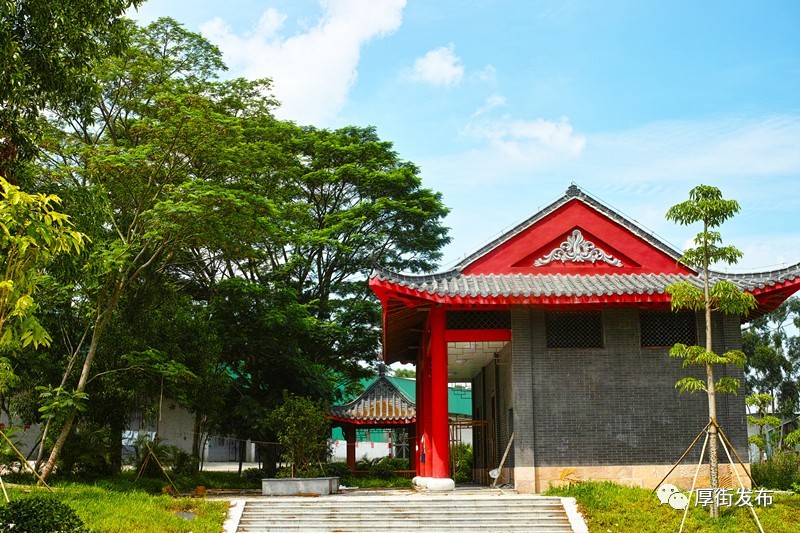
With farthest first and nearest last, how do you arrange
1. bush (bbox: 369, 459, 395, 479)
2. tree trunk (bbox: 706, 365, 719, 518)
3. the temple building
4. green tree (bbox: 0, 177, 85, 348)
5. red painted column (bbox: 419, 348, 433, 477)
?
bush (bbox: 369, 459, 395, 479), red painted column (bbox: 419, 348, 433, 477), the temple building, tree trunk (bbox: 706, 365, 719, 518), green tree (bbox: 0, 177, 85, 348)

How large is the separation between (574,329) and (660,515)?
14.8 ft

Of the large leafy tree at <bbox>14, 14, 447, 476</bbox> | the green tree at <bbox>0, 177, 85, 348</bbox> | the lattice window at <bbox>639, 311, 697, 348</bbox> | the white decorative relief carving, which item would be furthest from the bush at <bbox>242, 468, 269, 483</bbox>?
the green tree at <bbox>0, 177, 85, 348</bbox>

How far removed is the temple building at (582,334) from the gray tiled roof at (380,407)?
1168 cm

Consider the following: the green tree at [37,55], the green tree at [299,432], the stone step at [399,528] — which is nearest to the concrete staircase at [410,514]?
the stone step at [399,528]

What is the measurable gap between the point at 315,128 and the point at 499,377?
44.6 feet

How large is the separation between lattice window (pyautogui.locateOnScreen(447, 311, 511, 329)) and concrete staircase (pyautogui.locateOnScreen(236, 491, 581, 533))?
3.58 metres

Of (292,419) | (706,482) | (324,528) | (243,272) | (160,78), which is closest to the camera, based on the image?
(324,528)

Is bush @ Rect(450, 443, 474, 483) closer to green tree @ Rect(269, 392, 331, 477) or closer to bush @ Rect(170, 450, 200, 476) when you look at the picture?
bush @ Rect(170, 450, 200, 476)

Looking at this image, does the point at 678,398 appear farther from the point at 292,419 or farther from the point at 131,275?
the point at 131,275

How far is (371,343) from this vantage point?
89.2 feet

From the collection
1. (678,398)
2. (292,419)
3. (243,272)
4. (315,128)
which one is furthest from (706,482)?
(315,128)

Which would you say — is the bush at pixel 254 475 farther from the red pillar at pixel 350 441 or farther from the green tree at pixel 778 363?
the green tree at pixel 778 363

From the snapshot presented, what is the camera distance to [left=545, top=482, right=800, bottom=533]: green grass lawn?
11.8 metres

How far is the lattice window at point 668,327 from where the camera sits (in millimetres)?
15927
